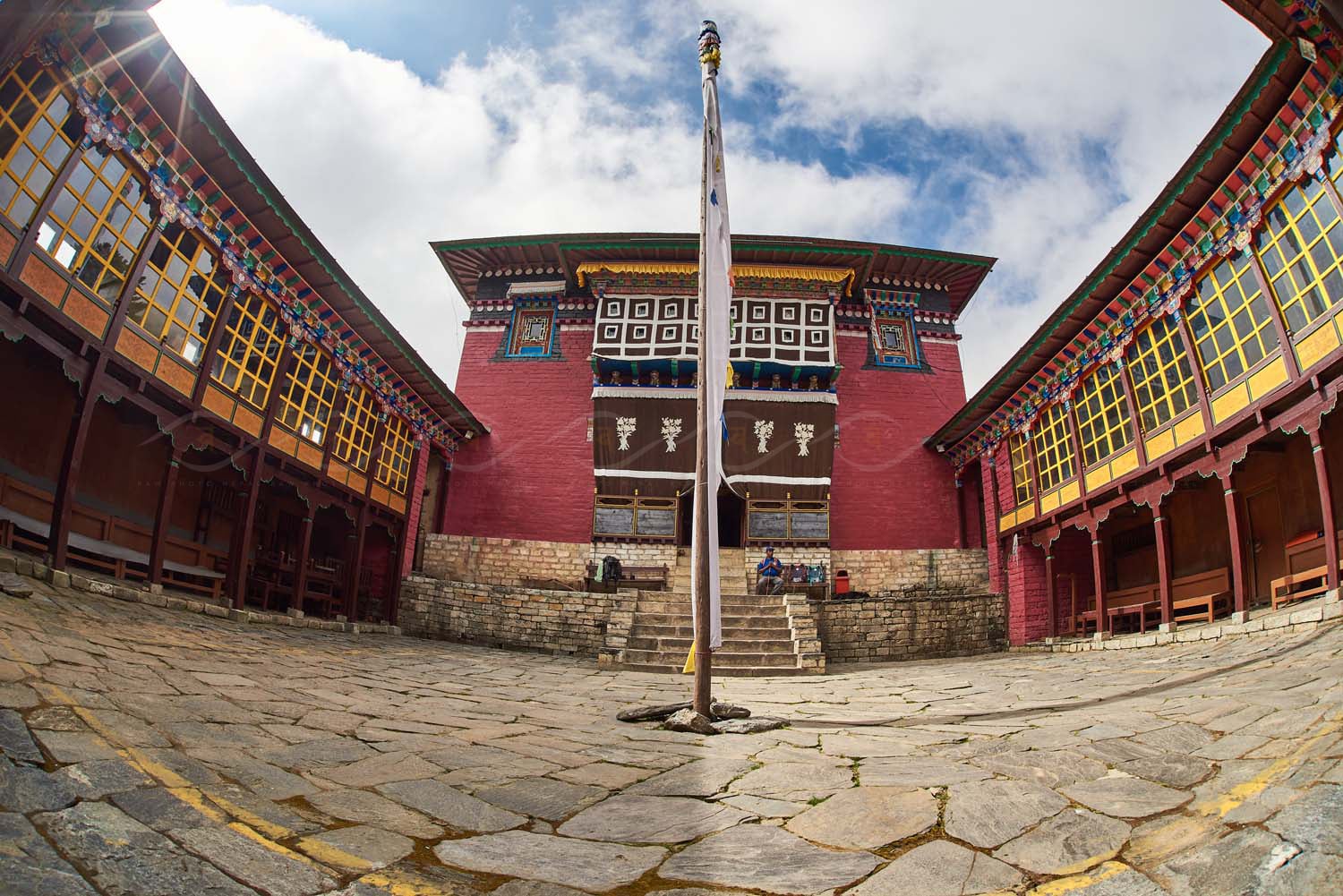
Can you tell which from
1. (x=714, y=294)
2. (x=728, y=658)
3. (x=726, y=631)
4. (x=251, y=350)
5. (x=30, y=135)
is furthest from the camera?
(x=726, y=631)

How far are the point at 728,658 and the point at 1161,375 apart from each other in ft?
25.5

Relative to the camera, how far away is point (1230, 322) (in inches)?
382

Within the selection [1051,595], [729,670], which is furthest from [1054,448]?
[729,670]

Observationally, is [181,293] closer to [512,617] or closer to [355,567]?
[355,567]

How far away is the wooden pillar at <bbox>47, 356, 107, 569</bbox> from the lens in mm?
8031

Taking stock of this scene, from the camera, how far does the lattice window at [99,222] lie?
8008mm

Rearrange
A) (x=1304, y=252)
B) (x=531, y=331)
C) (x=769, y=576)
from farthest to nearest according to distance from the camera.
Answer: (x=531, y=331), (x=769, y=576), (x=1304, y=252)

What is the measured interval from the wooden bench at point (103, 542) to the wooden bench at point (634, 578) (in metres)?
6.90

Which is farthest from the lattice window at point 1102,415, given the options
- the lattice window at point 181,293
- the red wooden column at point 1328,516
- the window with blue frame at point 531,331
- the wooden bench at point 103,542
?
the wooden bench at point 103,542

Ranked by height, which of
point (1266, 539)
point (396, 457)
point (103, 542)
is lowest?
point (103, 542)

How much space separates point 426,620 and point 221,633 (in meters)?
6.93

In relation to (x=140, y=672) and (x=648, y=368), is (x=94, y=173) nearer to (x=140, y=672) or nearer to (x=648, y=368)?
(x=140, y=672)

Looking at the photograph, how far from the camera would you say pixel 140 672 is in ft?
15.9

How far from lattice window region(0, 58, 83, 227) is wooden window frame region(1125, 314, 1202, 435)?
14.2 metres
